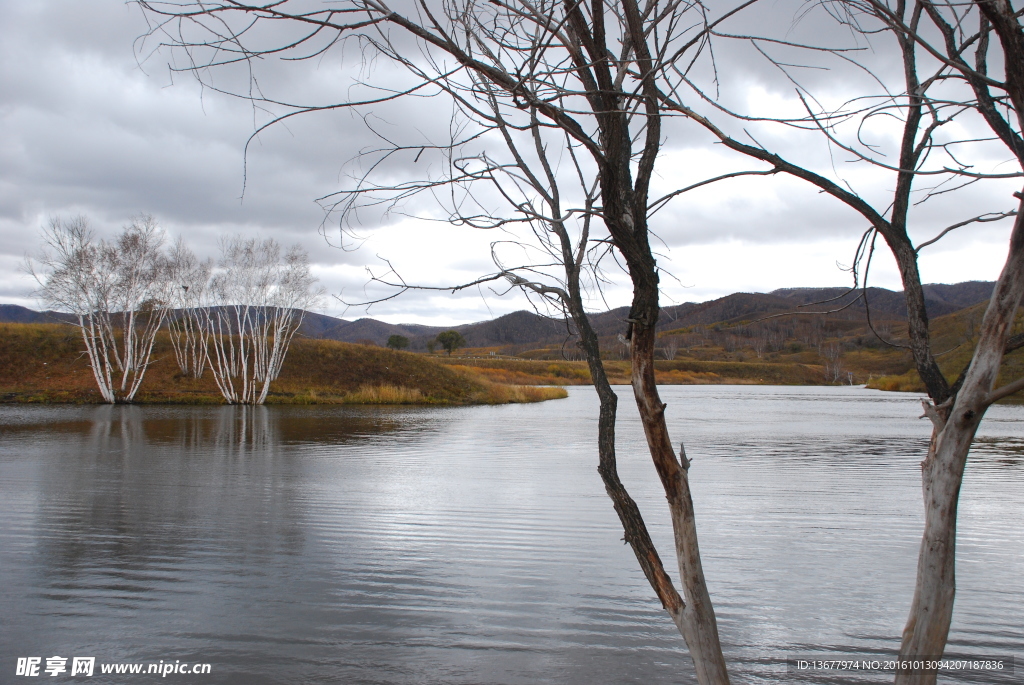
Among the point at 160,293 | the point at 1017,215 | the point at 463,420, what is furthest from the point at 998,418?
the point at 160,293

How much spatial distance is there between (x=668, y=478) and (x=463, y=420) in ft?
85.3

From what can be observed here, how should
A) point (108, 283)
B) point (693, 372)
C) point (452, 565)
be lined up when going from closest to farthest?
point (452, 565), point (108, 283), point (693, 372)

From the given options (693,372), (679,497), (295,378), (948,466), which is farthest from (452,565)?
(693,372)

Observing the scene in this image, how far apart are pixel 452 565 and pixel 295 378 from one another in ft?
134

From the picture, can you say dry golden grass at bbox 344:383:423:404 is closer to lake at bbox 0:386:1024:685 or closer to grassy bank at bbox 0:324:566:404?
grassy bank at bbox 0:324:566:404

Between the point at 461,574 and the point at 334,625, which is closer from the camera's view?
the point at 334,625

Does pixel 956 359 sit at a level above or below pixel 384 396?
above

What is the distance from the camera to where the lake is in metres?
4.65

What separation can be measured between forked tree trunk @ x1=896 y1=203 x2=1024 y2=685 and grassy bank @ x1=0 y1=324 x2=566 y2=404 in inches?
1524

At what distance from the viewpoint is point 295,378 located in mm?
45094

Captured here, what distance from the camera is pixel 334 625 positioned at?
511 centimetres

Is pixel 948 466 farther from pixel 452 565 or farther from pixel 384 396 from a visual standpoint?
pixel 384 396

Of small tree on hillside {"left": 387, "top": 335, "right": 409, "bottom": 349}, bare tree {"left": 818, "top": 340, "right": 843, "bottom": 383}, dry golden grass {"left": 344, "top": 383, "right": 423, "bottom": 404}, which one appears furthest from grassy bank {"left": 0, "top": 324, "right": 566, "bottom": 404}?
bare tree {"left": 818, "top": 340, "right": 843, "bottom": 383}

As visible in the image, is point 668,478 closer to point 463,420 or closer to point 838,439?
→ point 838,439
